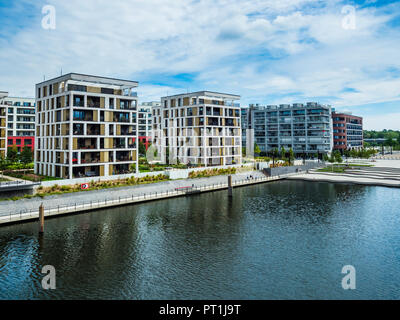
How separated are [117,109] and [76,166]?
14891 millimetres

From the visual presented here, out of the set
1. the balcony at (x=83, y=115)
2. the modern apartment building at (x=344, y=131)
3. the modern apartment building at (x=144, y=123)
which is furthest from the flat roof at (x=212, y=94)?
the modern apartment building at (x=344, y=131)

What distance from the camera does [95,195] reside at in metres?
51.5

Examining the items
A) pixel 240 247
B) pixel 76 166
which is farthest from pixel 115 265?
pixel 76 166

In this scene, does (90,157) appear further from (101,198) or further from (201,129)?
(201,129)

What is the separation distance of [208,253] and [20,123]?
96.7 meters

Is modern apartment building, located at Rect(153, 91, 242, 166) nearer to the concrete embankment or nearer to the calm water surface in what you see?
the concrete embankment

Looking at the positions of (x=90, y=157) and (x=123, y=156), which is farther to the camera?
(x=123, y=156)

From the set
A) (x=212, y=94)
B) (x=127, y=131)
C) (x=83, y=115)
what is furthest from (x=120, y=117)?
(x=212, y=94)

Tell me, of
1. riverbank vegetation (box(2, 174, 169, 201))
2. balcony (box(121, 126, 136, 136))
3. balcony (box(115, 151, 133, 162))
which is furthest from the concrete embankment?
balcony (box(121, 126, 136, 136))

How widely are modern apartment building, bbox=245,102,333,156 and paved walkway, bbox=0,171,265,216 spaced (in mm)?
73761

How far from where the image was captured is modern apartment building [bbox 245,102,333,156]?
130375 millimetres

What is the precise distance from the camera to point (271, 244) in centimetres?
3412
